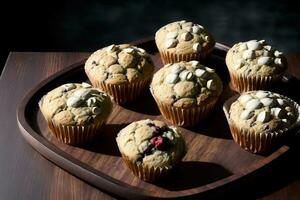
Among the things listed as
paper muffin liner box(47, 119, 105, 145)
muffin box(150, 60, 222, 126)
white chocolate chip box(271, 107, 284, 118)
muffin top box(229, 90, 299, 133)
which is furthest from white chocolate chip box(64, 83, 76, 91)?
white chocolate chip box(271, 107, 284, 118)

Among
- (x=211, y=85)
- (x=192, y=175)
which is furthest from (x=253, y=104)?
(x=192, y=175)

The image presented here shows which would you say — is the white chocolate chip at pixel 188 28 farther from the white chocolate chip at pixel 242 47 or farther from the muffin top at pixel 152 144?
the muffin top at pixel 152 144

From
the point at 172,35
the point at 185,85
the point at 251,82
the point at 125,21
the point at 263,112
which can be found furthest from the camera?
the point at 125,21

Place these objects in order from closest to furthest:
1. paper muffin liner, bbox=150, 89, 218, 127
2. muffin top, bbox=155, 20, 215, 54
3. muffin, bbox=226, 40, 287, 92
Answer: paper muffin liner, bbox=150, 89, 218, 127, muffin, bbox=226, 40, 287, 92, muffin top, bbox=155, 20, 215, 54

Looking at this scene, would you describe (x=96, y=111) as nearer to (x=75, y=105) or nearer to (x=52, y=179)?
(x=75, y=105)

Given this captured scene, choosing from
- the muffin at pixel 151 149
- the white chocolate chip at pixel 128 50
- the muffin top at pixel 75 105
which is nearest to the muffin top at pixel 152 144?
the muffin at pixel 151 149

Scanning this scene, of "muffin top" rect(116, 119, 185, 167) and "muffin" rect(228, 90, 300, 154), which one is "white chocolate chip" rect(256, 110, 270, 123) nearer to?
"muffin" rect(228, 90, 300, 154)
